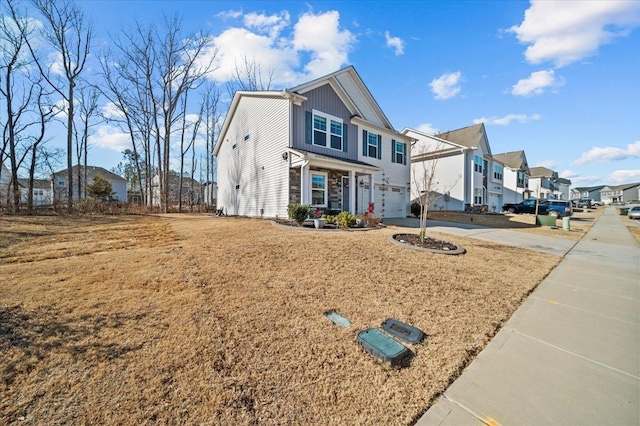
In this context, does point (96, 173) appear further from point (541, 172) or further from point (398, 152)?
point (541, 172)

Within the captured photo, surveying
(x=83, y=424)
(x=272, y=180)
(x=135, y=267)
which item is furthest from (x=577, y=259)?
(x=272, y=180)

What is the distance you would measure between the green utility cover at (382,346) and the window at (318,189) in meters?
10.0

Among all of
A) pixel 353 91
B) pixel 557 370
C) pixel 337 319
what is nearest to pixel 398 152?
pixel 353 91

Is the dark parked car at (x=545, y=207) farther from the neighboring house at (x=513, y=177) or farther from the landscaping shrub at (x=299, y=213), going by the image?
the landscaping shrub at (x=299, y=213)

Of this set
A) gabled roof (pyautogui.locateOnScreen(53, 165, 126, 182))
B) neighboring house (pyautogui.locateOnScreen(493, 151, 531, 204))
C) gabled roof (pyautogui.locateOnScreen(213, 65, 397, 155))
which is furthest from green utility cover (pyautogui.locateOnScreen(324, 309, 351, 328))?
gabled roof (pyautogui.locateOnScreen(53, 165, 126, 182))

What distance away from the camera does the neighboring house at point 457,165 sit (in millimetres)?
24000

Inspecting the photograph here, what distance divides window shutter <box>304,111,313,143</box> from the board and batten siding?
1.09m

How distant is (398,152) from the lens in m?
18.1

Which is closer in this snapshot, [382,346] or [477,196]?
[382,346]

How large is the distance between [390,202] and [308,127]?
7.94m

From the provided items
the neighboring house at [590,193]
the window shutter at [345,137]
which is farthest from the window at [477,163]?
the neighboring house at [590,193]

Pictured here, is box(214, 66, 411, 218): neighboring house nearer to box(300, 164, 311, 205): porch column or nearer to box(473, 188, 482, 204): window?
box(300, 164, 311, 205): porch column

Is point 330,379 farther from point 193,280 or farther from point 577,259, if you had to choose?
point 577,259

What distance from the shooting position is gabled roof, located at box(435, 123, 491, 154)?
24.6 m
